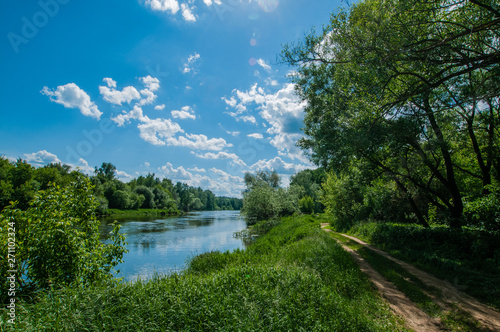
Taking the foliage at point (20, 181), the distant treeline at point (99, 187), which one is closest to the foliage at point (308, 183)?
the distant treeline at point (99, 187)

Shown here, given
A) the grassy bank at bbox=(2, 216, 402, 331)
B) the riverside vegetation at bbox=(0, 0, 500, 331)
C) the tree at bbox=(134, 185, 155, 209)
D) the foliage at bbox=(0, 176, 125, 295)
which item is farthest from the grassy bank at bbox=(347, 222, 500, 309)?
the tree at bbox=(134, 185, 155, 209)

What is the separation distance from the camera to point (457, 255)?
31.6 feet

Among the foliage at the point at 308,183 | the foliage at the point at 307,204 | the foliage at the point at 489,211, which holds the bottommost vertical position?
the foliage at the point at 307,204

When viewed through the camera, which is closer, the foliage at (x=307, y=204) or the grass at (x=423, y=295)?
the grass at (x=423, y=295)

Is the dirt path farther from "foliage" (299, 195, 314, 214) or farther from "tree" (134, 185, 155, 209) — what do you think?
"tree" (134, 185, 155, 209)

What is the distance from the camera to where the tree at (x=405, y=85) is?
21.4ft

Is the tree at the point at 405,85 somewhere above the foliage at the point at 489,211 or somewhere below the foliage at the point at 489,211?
above

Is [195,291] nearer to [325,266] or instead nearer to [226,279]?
[226,279]

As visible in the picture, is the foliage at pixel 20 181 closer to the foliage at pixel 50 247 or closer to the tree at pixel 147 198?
the tree at pixel 147 198

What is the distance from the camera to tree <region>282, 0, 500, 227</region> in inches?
257

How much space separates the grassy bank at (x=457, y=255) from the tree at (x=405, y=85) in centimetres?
170

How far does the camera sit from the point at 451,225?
11.8 metres

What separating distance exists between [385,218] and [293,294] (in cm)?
2007

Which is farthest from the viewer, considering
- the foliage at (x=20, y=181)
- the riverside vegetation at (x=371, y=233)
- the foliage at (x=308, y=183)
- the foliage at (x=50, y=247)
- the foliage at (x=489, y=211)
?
the foliage at (x=308, y=183)
